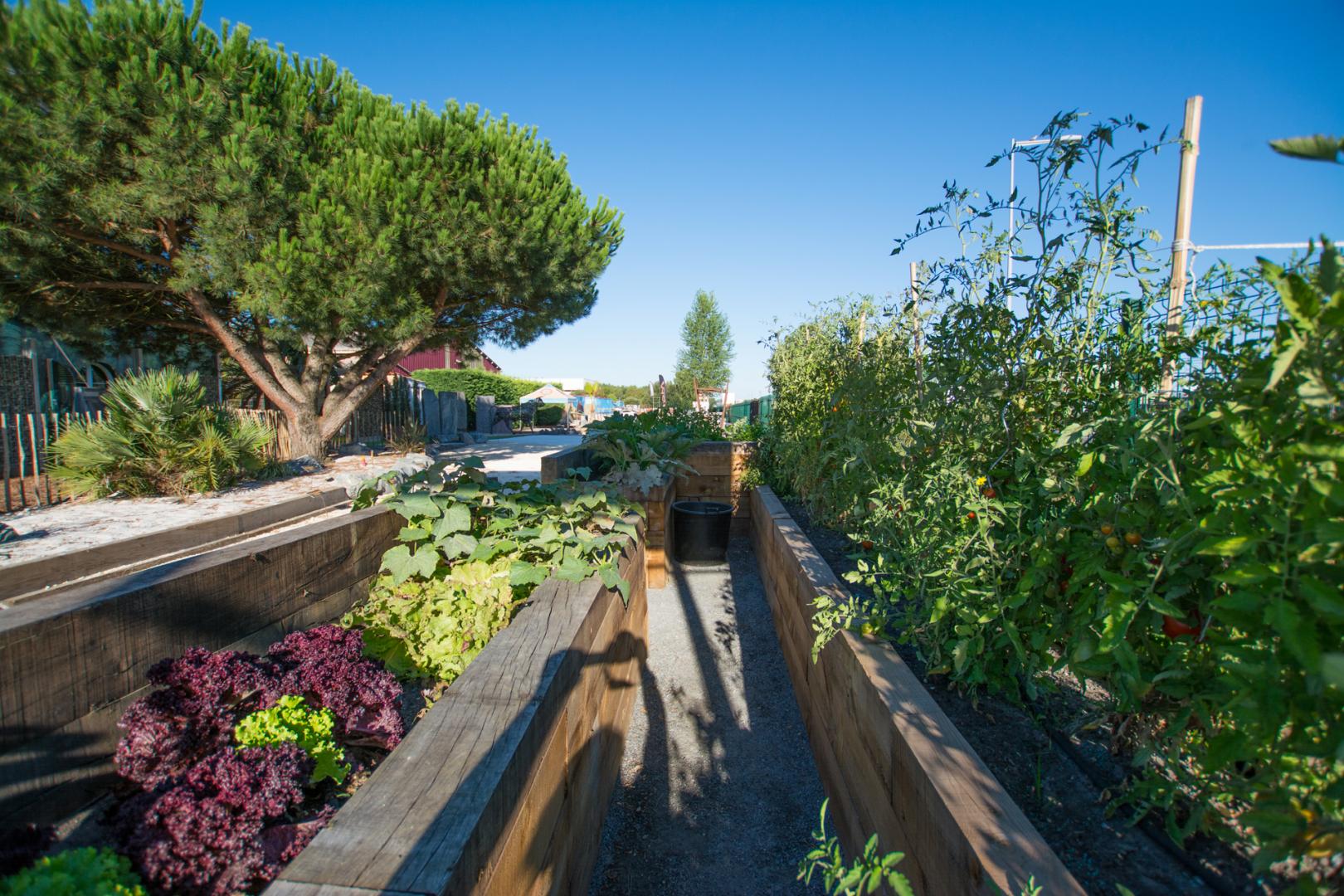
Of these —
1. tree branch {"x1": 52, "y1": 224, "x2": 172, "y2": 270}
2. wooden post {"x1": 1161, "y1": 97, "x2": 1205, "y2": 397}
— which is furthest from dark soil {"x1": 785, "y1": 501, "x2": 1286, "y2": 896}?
tree branch {"x1": 52, "y1": 224, "x2": 172, "y2": 270}

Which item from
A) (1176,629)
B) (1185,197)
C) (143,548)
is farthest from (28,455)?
(1185,197)

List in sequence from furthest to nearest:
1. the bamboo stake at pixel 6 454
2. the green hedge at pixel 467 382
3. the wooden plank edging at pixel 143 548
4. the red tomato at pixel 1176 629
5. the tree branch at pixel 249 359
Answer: the green hedge at pixel 467 382 < the tree branch at pixel 249 359 < the bamboo stake at pixel 6 454 < the wooden plank edging at pixel 143 548 < the red tomato at pixel 1176 629

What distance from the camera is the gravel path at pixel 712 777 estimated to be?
2.01m

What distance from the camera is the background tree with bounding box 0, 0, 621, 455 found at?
296 inches

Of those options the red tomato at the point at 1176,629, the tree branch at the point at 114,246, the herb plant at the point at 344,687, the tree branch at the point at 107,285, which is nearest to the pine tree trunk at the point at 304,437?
the tree branch at the point at 107,285

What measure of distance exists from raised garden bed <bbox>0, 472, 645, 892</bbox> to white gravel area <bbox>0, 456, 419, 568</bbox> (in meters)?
2.73

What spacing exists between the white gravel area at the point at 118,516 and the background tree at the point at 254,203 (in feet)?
10.1

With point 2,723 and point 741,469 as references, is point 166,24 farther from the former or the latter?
point 2,723

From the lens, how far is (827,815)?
2322 mm

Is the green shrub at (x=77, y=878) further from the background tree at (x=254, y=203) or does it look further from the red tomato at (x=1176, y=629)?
the background tree at (x=254, y=203)

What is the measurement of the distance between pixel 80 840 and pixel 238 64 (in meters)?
10.7

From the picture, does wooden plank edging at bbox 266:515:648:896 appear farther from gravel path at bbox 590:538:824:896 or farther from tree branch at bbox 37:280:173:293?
tree branch at bbox 37:280:173:293

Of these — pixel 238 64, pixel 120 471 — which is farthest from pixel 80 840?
pixel 238 64

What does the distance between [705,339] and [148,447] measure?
135ft
